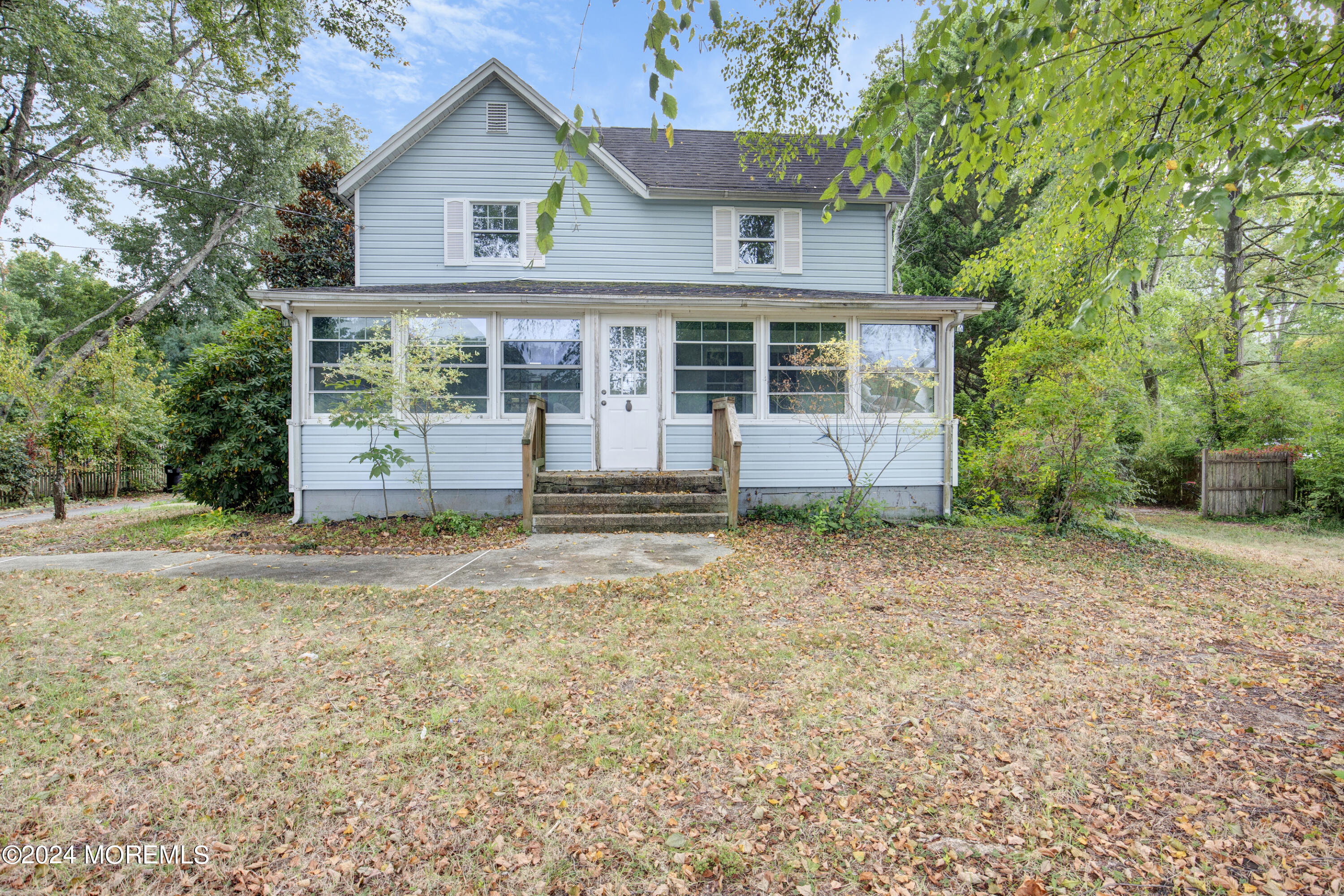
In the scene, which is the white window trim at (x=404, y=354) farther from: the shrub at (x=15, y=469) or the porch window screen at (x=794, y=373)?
the shrub at (x=15, y=469)

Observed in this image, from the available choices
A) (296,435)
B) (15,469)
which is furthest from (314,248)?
(15,469)

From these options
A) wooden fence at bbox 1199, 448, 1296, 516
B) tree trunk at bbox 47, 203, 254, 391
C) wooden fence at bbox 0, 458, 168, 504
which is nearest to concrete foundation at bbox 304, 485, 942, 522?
wooden fence at bbox 1199, 448, 1296, 516

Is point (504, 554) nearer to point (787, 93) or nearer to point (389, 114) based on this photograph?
point (787, 93)

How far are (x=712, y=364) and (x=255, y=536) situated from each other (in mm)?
6937

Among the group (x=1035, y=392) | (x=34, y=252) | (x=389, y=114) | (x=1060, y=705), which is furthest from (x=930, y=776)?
(x=34, y=252)

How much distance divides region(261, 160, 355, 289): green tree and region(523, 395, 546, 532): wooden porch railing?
775cm

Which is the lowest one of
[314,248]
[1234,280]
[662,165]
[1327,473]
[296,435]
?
[1327,473]

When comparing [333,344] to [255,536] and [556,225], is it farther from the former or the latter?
[556,225]

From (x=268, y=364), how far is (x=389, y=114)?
39.3 feet

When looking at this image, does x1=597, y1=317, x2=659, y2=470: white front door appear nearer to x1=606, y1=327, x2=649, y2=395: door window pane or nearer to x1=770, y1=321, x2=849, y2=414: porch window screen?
x1=606, y1=327, x2=649, y2=395: door window pane

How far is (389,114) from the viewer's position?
56.3ft

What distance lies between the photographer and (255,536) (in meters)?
7.55

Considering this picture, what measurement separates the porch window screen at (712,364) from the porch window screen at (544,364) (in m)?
1.62

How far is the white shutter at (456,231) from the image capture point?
10062 mm
